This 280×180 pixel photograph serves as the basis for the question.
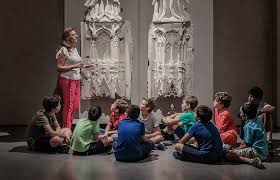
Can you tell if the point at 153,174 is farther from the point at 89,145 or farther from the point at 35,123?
the point at 35,123

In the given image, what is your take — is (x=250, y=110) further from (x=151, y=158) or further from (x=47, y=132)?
(x=47, y=132)

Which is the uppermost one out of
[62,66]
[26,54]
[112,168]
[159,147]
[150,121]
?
[26,54]

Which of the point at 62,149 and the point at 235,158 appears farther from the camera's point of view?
the point at 62,149

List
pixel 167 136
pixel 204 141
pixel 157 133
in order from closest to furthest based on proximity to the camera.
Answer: pixel 204 141
pixel 157 133
pixel 167 136

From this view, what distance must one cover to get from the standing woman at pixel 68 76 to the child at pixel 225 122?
200 centimetres

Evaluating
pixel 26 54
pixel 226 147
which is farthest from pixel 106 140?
pixel 26 54

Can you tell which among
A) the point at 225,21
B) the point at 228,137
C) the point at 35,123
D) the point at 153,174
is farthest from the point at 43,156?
the point at 225,21

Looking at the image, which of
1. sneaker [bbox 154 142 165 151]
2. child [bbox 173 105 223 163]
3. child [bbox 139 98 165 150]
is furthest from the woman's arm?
child [bbox 173 105 223 163]

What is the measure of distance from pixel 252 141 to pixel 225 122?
0.72 meters

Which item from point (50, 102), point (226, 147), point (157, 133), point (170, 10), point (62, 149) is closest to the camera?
point (226, 147)

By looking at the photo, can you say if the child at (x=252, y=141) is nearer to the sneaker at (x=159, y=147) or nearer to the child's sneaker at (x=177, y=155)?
the child's sneaker at (x=177, y=155)

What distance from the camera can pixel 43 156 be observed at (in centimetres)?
612

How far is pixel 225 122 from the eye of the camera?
21.0ft

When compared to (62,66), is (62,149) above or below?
below
